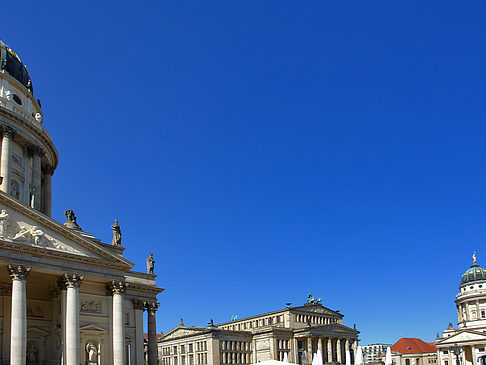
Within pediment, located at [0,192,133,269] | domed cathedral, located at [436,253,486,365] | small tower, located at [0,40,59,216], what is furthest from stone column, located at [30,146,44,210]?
Answer: domed cathedral, located at [436,253,486,365]

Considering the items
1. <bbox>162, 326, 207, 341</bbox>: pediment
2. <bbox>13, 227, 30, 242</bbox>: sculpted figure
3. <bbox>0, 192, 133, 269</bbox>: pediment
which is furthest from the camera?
<bbox>162, 326, 207, 341</bbox>: pediment

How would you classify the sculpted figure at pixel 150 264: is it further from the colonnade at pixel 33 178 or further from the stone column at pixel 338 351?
the stone column at pixel 338 351

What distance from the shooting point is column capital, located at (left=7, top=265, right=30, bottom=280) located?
36.1 meters

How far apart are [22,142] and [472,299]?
13118 cm

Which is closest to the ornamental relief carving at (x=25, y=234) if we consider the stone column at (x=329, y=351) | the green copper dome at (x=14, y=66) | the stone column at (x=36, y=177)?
the stone column at (x=36, y=177)

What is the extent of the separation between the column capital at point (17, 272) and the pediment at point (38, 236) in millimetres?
1180

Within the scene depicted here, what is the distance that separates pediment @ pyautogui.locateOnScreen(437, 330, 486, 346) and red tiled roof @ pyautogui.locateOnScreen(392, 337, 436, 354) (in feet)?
91.9

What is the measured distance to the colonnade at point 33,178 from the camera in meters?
52.7

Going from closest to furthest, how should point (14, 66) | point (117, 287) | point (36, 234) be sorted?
1. point (36, 234)
2. point (117, 287)
3. point (14, 66)

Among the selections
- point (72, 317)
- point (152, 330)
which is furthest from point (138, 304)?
point (72, 317)

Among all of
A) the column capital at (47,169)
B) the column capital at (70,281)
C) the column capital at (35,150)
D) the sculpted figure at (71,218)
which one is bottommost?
the column capital at (70,281)

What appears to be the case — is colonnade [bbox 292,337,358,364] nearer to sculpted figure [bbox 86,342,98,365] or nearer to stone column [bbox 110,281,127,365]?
stone column [bbox 110,281,127,365]

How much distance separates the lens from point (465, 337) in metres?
143

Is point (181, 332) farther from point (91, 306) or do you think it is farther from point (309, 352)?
point (91, 306)
